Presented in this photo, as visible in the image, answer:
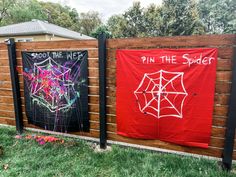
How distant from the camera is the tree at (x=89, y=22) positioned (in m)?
33.6

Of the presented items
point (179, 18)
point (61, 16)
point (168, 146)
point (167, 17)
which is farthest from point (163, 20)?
point (61, 16)

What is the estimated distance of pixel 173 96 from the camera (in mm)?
2627

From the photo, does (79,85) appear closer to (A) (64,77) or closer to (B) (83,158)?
(A) (64,77)

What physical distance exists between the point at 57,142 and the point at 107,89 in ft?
4.00

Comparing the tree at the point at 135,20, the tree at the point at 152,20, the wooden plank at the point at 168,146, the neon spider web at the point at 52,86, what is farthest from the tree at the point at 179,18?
the wooden plank at the point at 168,146

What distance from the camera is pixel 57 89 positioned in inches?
129

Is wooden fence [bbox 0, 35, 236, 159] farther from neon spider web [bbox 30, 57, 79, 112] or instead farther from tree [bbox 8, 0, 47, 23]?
tree [bbox 8, 0, 47, 23]

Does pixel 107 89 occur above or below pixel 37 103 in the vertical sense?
above

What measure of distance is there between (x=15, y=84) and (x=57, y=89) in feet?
2.91

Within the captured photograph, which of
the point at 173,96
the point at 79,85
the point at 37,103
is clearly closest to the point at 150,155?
the point at 173,96

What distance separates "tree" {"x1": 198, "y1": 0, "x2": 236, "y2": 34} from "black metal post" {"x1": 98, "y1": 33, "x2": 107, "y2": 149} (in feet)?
52.5

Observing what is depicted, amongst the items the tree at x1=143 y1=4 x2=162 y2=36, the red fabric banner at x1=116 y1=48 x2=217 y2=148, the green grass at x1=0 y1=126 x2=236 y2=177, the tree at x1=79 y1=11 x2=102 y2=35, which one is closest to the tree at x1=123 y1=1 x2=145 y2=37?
the tree at x1=143 y1=4 x2=162 y2=36

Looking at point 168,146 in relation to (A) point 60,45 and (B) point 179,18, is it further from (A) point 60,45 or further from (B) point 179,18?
(B) point 179,18

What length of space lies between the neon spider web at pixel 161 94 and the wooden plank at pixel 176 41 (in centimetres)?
38
